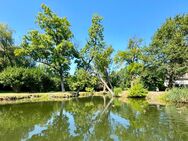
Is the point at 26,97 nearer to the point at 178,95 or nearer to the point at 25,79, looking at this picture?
the point at 25,79

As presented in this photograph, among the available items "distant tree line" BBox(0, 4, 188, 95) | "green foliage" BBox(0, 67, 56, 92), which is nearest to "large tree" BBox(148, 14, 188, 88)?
"distant tree line" BBox(0, 4, 188, 95)

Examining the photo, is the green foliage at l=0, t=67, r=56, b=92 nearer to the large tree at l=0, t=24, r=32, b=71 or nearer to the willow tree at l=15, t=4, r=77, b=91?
the willow tree at l=15, t=4, r=77, b=91

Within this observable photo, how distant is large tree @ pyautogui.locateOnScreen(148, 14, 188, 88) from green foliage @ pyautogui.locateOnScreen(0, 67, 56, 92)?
A: 1643 cm

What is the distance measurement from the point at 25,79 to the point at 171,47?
20.3 metres

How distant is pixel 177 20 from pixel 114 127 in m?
26.1

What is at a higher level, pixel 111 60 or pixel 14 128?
pixel 111 60

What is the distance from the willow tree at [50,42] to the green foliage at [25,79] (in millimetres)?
2386


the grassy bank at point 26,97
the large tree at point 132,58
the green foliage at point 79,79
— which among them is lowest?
the grassy bank at point 26,97

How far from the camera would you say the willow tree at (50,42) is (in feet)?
102

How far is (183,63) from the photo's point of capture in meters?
30.5

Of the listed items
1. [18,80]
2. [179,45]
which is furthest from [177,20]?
[18,80]

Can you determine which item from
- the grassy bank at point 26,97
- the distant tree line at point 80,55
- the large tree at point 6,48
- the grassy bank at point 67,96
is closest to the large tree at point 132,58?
the distant tree line at point 80,55

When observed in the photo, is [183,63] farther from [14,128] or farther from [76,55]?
[14,128]

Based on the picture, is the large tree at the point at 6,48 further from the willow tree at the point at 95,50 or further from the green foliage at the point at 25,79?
the willow tree at the point at 95,50
